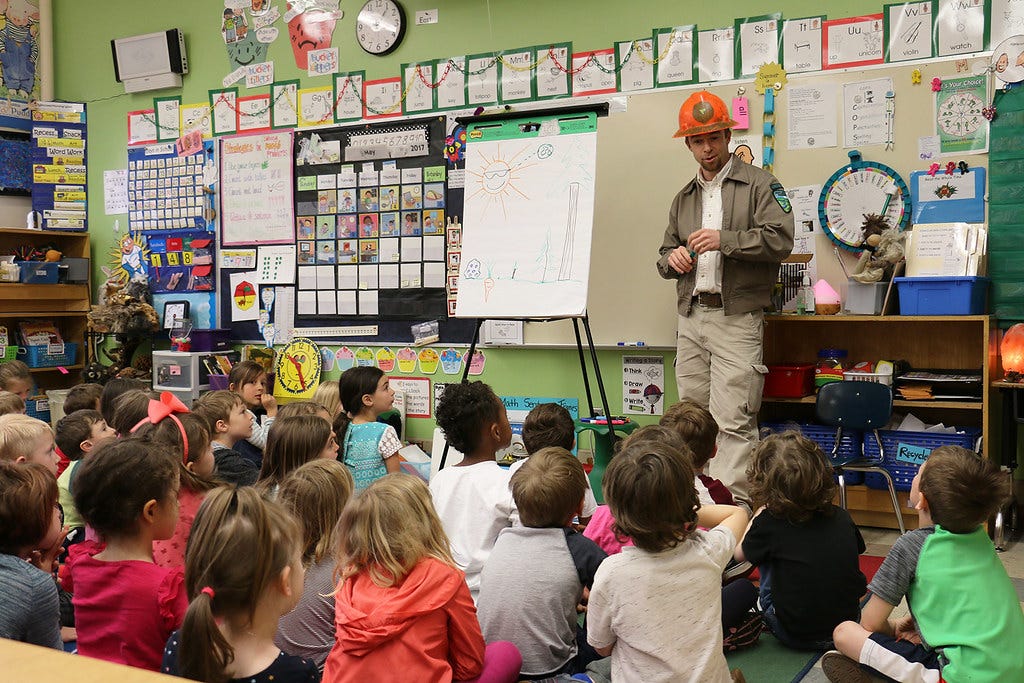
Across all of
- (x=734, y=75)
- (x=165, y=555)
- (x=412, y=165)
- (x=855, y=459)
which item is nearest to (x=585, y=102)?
(x=734, y=75)

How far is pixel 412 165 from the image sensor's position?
558 centimetres

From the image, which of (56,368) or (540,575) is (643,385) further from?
(56,368)

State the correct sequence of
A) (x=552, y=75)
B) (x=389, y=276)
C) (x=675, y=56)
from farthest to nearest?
(x=389, y=276), (x=552, y=75), (x=675, y=56)

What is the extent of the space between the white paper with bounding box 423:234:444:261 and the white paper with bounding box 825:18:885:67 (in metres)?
2.33

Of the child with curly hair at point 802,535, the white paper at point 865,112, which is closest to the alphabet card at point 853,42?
the white paper at point 865,112

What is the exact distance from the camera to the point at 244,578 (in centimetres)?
154

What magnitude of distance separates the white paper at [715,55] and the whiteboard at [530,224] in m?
0.72

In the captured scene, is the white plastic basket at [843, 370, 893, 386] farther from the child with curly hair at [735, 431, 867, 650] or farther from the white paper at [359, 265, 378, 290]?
the white paper at [359, 265, 378, 290]

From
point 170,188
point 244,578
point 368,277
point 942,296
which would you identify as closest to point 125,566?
point 244,578

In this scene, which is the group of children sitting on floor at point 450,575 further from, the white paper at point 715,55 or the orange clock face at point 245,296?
the orange clock face at point 245,296

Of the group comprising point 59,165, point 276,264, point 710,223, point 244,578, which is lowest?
point 244,578

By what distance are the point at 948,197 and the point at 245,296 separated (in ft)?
13.9

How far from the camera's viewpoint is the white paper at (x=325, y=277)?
590 cm

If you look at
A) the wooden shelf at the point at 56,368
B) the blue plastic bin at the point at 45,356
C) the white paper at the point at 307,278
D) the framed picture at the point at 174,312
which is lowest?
the wooden shelf at the point at 56,368
